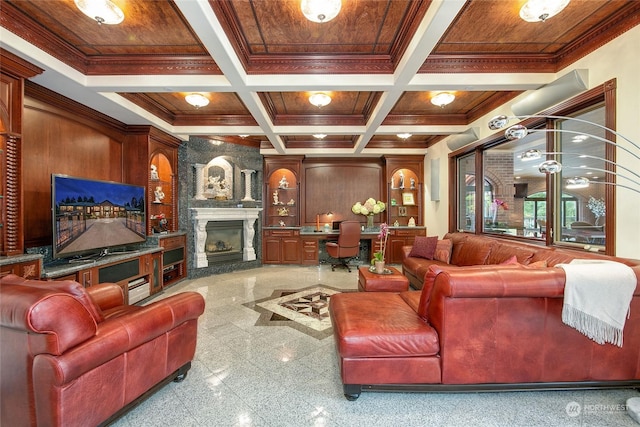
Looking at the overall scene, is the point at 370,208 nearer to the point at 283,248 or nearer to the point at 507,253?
the point at 283,248

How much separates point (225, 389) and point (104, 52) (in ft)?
11.0

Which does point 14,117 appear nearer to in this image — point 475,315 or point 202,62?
point 202,62

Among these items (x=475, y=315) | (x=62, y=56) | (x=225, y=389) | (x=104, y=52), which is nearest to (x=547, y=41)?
(x=475, y=315)

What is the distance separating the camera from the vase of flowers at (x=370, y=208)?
624 cm

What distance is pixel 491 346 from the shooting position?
5.50 feet

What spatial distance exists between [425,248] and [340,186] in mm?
2851

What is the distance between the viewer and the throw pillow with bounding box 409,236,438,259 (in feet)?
14.4

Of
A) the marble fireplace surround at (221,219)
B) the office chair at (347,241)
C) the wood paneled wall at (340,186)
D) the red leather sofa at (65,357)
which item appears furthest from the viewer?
the wood paneled wall at (340,186)

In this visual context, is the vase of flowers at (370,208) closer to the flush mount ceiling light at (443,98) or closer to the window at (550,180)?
the window at (550,180)

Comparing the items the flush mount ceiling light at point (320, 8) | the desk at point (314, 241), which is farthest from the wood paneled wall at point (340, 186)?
the flush mount ceiling light at point (320, 8)

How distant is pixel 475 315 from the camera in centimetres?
166

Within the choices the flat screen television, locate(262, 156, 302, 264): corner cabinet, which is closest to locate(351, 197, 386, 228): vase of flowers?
locate(262, 156, 302, 264): corner cabinet

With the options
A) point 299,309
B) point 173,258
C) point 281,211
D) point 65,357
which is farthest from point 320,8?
point 281,211

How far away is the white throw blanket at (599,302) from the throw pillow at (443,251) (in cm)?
262
